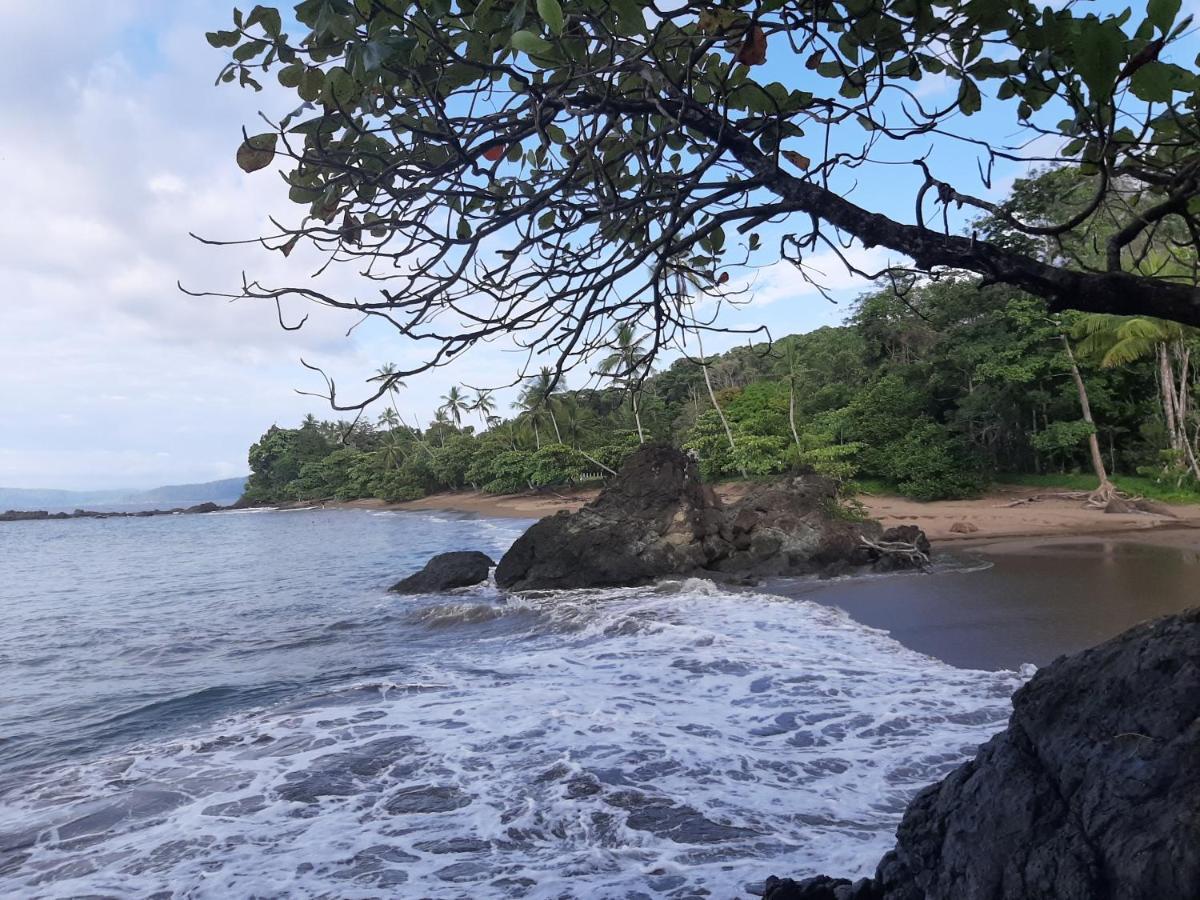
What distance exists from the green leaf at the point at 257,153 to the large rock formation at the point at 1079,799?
288 centimetres

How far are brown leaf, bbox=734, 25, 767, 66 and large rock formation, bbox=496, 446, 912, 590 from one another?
1209 centimetres

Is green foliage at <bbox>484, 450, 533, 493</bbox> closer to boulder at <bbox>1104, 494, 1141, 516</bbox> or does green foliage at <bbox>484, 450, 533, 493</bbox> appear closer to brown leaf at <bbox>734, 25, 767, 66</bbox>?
boulder at <bbox>1104, 494, 1141, 516</bbox>

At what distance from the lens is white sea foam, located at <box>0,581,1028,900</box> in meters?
3.89

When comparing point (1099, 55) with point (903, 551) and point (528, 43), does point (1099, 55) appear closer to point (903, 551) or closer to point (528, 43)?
point (528, 43)

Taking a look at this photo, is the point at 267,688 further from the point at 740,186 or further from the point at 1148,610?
the point at 1148,610

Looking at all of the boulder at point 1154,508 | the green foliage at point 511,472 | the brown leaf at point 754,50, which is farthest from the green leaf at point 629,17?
the green foliage at point 511,472

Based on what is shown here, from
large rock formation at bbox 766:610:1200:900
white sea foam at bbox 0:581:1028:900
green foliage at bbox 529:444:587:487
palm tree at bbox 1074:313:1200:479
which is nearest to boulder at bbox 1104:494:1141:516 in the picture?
palm tree at bbox 1074:313:1200:479

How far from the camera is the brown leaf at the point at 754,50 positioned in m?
2.00

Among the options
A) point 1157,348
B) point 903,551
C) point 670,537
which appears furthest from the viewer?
point 1157,348

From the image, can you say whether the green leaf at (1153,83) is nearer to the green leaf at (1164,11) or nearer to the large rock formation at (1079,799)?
the green leaf at (1164,11)

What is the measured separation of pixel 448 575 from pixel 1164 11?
48.4 ft

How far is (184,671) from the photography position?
999cm

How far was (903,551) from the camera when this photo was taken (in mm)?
13547

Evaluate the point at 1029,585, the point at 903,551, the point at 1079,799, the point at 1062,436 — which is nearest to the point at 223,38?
the point at 1079,799
